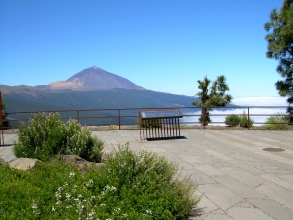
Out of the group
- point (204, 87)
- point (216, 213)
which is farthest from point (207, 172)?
point (204, 87)

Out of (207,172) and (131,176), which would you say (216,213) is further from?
(207,172)

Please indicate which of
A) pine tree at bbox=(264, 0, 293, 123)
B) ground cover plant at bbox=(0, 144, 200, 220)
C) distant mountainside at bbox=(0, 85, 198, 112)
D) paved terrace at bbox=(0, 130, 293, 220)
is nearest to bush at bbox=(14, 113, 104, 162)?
ground cover plant at bbox=(0, 144, 200, 220)

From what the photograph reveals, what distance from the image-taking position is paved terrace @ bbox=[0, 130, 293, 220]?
4.49 metres

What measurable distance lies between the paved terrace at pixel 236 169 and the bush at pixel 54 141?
74.9 inches

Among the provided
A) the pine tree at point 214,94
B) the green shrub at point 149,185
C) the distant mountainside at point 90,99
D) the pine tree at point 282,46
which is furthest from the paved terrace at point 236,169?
the distant mountainside at point 90,99

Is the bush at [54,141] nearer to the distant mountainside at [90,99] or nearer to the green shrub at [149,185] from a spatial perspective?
the green shrub at [149,185]

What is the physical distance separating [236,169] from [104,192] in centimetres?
412

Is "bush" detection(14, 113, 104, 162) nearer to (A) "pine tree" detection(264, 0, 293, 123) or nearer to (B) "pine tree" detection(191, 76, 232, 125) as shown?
(A) "pine tree" detection(264, 0, 293, 123)

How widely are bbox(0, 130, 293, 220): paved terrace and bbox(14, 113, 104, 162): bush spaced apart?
6.24 feet

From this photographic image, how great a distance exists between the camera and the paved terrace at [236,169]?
14.7 feet

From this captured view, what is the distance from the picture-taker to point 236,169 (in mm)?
6887

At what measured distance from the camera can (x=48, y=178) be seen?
456 cm

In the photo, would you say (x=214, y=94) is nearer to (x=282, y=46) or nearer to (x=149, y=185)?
(x=282, y=46)

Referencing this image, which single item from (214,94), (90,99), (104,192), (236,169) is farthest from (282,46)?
(90,99)
